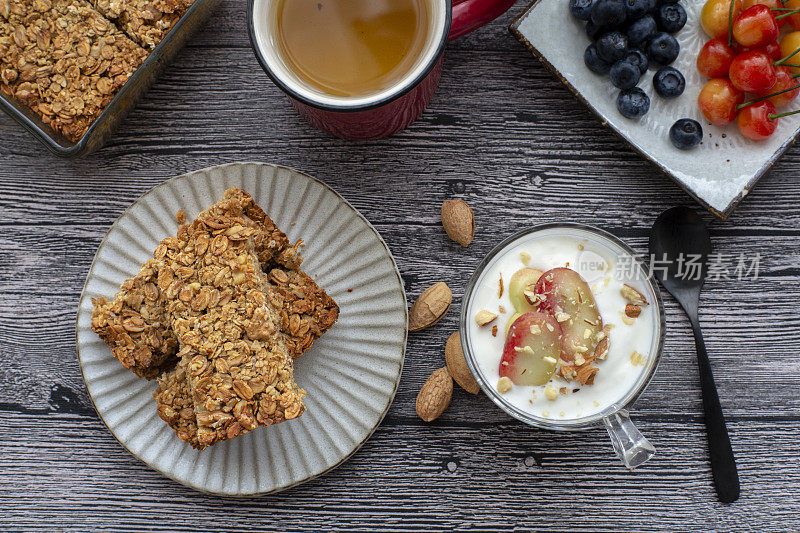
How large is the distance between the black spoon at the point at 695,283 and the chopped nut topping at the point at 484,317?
1.86ft

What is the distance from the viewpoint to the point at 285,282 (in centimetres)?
152

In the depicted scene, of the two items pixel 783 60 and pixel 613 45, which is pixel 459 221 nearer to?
pixel 613 45

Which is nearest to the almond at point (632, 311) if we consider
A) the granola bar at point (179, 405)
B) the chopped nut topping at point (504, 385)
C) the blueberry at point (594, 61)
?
the chopped nut topping at point (504, 385)

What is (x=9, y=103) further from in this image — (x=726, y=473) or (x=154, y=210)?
(x=726, y=473)

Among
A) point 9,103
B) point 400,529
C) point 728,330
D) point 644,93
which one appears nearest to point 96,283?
point 9,103

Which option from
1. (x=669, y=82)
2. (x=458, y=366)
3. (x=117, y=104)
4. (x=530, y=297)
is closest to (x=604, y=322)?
(x=530, y=297)

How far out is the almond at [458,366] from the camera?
163 centimetres

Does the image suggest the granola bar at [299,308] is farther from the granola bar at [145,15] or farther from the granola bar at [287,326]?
the granola bar at [145,15]

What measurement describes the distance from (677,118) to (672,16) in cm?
27

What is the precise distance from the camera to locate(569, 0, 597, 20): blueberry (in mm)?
1612

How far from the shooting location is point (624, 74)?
5.18 feet

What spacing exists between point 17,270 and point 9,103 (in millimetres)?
502

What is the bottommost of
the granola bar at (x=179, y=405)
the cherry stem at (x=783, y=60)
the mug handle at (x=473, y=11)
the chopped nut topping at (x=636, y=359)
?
the granola bar at (x=179, y=405)

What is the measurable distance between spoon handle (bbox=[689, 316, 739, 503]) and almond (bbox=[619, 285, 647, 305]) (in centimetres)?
34
